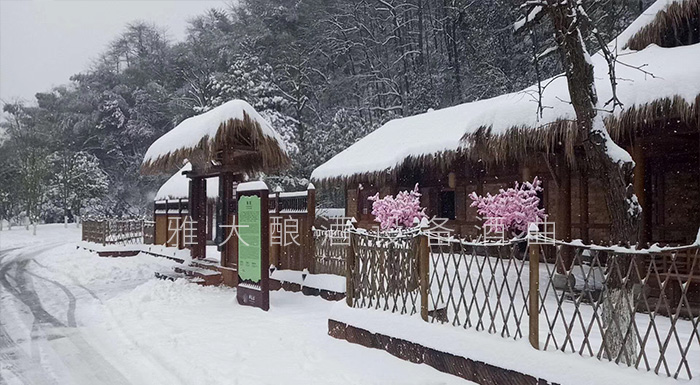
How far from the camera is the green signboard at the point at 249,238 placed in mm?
7938

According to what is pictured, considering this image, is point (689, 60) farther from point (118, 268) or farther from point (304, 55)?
point (304, 55)

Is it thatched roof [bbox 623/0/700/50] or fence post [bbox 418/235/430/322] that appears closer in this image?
fence post [bbox 418/235/430/322]

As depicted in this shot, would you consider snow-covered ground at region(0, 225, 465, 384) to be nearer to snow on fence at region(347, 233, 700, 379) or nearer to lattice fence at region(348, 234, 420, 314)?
lattice fence at region(348, 234, 420, 314)

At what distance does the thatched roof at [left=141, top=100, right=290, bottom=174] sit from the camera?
9125 millimetres

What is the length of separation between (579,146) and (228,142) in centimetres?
585

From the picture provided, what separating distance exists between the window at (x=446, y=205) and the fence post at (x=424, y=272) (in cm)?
989

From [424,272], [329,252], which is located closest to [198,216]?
[329,252]

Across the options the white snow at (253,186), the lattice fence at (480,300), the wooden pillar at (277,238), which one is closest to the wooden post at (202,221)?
the wooden pillar at (277,238)

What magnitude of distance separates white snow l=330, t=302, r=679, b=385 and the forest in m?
8.63

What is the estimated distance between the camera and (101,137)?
3491cm

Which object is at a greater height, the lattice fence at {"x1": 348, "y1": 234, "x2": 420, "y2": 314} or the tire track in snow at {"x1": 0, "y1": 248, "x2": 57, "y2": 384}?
the lattice fence at {"x1": 348, "y1": 234, "x2": 420, "y2": 314}

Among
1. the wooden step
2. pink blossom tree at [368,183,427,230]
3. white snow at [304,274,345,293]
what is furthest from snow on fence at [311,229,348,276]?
pink blossom tree at [368,183,427,230]

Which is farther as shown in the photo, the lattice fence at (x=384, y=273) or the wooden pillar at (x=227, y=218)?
the wooden pillar at (x=227, y=218)

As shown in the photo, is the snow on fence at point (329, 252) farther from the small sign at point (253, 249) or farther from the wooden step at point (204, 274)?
the wooden step at point (204, 274)
